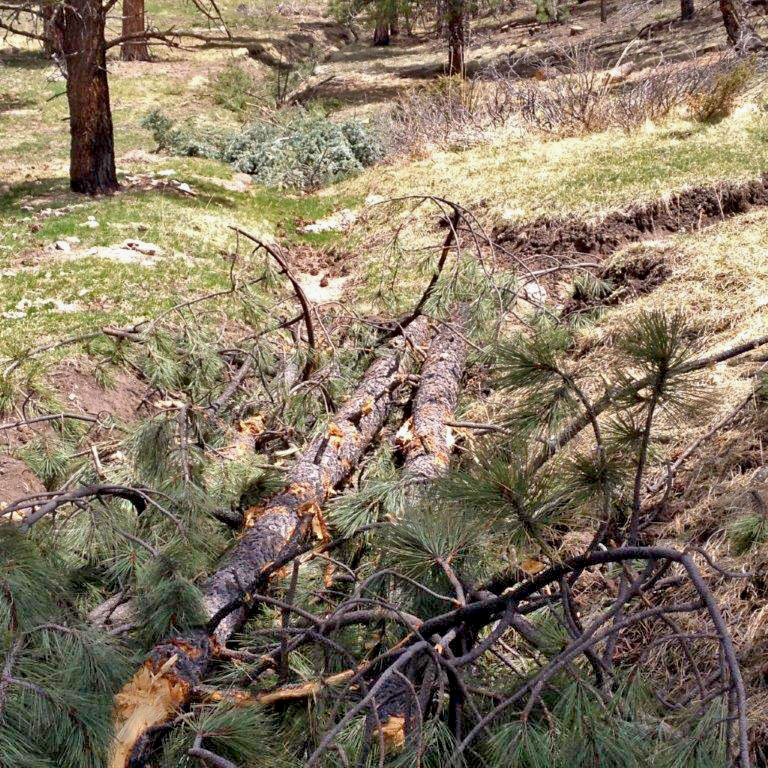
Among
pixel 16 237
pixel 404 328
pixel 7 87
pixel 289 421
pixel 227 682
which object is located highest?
pixel 7 87

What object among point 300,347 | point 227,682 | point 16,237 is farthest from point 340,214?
point 227,682

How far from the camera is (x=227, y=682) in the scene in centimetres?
284

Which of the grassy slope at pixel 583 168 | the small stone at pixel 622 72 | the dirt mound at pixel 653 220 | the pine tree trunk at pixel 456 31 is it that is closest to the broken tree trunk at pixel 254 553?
the dirt mound at pixel 653 220

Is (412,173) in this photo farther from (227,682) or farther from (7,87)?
(7,87)

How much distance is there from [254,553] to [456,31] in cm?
1770

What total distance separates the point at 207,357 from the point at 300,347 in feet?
1.77

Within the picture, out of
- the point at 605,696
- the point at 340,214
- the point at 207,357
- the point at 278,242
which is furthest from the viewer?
the point at 340,214

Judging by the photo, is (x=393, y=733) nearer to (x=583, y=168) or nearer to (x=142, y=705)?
(x=142, y=705)

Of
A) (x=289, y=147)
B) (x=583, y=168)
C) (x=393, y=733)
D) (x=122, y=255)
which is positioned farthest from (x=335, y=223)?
(x=393, y=733)

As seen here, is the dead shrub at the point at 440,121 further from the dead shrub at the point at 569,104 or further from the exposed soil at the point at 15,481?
the exposed soil at the point at 15,481

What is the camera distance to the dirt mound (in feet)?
24.3

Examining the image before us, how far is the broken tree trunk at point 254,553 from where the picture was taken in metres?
2.47

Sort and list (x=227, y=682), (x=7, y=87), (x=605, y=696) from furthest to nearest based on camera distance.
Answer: (x=7, y=87) → (x=227, y=682) → (x=605, y=696)

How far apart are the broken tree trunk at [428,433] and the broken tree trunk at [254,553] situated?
213mm
